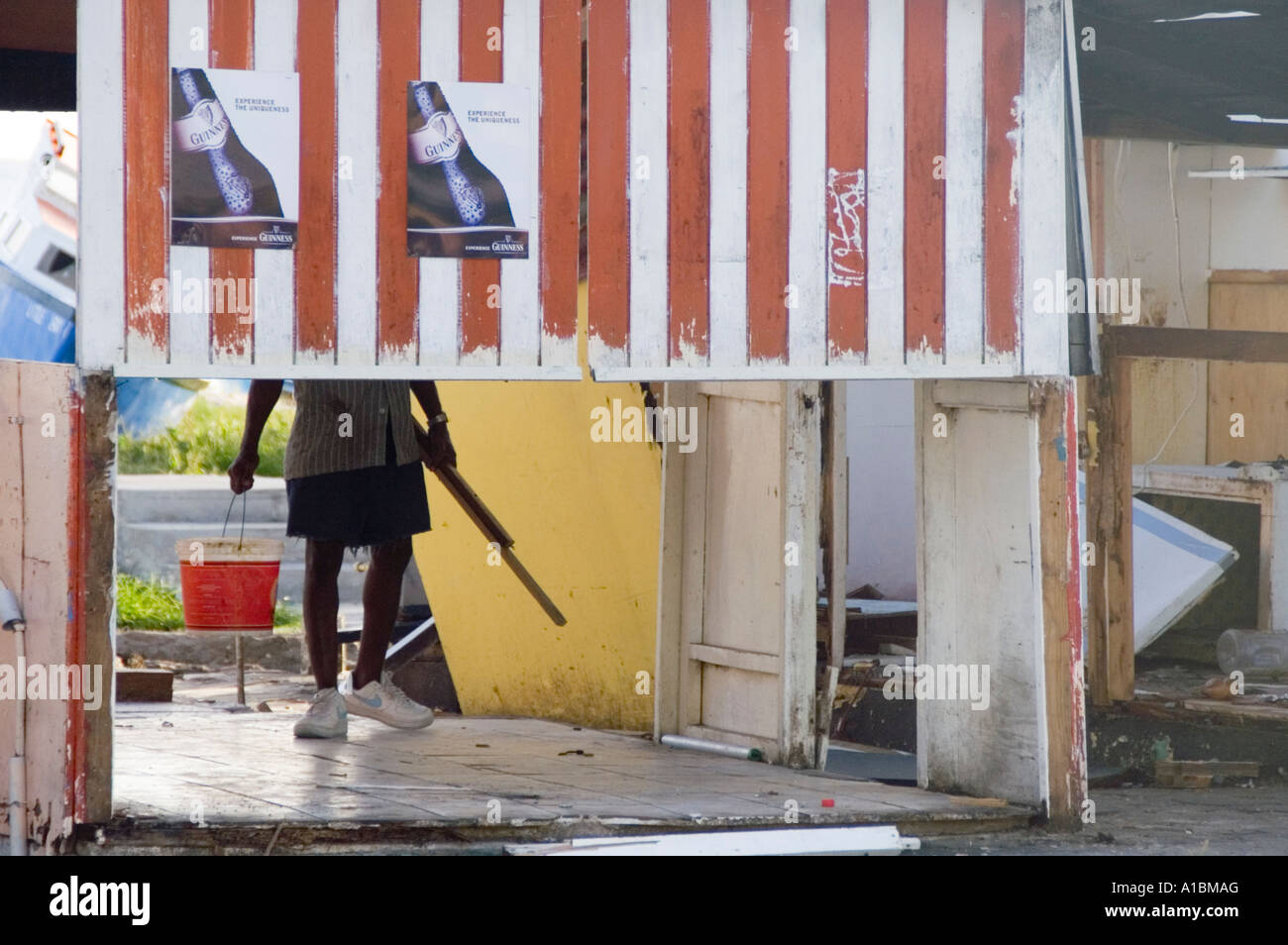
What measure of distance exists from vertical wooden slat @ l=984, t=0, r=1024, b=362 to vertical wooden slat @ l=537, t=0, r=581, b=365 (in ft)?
4.82

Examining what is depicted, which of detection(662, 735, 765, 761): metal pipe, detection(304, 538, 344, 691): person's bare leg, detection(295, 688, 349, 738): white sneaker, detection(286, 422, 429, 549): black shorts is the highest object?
detection(286, 422, 429, 549): black shorts

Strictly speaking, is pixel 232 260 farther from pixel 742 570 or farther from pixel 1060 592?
pixel 1060 592

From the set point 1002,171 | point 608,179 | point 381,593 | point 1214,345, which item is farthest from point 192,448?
point 1002,171

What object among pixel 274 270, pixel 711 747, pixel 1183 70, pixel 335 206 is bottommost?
pixel 711 747

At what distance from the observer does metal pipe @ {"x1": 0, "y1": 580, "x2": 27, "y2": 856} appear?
16.8 feet

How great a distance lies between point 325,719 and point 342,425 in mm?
1274

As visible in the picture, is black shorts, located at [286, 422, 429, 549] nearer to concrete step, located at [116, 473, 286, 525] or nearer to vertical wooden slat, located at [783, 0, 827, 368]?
vertical wooden slat, located at [783, 0, 827, 368]

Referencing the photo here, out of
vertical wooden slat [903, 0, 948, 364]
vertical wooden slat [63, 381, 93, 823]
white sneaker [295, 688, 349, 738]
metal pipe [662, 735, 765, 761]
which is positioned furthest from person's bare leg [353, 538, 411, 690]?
vertical wooden slat [903, 0, 948, 364]

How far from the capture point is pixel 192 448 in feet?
50.7

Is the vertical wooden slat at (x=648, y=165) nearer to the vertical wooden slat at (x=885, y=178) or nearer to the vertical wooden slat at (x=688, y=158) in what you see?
the vertical wooden slat at (x=688, y=158)

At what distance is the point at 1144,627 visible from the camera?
328 inches
